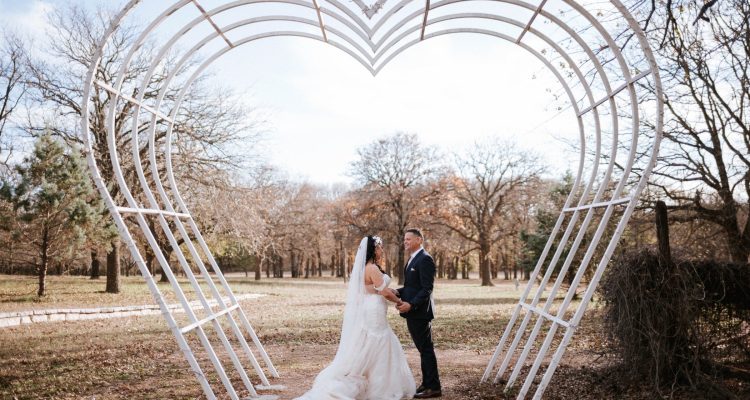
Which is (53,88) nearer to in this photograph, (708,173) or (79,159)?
(79,159)

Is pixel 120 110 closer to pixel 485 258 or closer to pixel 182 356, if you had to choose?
pixel 182 356

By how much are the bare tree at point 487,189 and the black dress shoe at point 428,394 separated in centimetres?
2727

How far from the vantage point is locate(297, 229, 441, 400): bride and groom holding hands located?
6.16 meters

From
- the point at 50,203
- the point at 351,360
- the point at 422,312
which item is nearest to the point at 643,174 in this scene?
the point at 422,312

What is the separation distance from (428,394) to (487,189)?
29275 mm

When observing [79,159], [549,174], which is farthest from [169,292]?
[549,174]

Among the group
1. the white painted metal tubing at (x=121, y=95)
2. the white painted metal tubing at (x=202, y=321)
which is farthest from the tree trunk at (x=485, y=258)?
the white painted metal tubing at (x=121, y=95)

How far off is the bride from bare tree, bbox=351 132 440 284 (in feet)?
85.2

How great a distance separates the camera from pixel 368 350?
245 inches

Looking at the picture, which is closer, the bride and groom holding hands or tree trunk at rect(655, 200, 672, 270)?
tree trunk at rect(655, 200, 672, 270)

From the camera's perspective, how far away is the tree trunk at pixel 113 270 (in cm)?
2028

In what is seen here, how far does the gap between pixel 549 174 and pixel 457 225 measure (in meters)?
6.68

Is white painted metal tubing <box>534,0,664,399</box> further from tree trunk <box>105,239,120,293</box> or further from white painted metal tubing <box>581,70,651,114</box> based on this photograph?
tree trunk <box>105,239,120,293</box>

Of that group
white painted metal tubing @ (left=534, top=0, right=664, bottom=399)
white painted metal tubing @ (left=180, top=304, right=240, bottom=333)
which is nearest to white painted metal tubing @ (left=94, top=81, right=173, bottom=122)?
white painted metal tubing @ (left=180, top=304, right=240, bottom=333)
